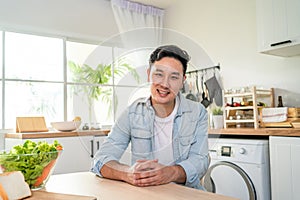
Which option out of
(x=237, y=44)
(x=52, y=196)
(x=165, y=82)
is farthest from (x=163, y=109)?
(x=237, y=44)

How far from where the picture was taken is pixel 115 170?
1160 millimetres

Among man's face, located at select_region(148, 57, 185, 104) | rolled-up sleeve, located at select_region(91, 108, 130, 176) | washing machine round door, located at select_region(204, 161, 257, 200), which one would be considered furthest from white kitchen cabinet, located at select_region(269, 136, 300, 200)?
→ man's face, located at select_region(148, 57, 185, 104)

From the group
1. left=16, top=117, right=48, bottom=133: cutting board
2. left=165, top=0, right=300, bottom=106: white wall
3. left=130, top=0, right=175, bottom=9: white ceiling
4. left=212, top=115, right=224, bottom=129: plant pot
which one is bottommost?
left=16, top=117, right=48, bottom=133: cutting board

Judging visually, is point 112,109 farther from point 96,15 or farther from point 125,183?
point 96,15

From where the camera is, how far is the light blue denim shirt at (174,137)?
3.52 feet

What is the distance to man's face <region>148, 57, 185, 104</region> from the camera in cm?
91

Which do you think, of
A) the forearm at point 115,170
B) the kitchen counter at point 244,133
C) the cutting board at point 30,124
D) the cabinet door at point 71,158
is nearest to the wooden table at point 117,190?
the forearm at point 115,170

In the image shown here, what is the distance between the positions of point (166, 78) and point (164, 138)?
24 cm

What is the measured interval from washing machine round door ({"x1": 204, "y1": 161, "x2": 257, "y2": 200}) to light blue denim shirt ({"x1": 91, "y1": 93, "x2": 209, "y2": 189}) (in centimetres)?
112

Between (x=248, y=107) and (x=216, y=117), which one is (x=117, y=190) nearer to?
(x=216, y=117)

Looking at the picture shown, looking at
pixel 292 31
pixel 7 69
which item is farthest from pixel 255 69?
pixel 7 69

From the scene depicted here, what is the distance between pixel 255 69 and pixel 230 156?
101 cm

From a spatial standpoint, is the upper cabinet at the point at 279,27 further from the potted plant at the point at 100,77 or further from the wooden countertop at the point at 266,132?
the potted plant at the point at 100,77

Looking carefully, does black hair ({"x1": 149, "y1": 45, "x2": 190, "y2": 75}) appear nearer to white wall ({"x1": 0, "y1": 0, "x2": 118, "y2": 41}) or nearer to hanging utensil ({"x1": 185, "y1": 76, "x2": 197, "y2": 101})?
hanging utensil ({"x1": 185, "y1": 76, "x2": 197, "y2": 101})
